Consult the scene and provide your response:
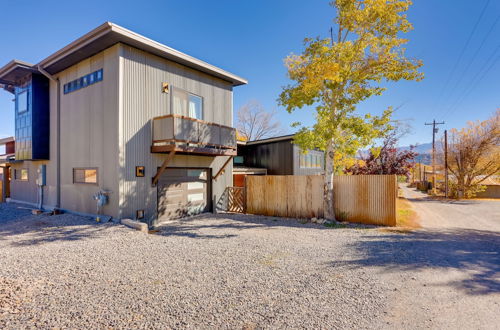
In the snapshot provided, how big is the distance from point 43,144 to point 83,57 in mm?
4900

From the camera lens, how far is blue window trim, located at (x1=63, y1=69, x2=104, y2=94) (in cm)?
926

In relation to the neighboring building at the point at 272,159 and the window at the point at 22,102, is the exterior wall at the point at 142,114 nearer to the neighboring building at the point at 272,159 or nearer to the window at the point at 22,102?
the neighboring building at the point at 272,159

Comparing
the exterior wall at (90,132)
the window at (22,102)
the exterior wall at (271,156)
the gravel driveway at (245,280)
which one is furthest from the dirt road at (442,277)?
the window at (22,102)

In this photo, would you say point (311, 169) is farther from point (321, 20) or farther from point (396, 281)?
point (396, 281)

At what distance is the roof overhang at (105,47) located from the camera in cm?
800

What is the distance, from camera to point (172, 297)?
3635 mm

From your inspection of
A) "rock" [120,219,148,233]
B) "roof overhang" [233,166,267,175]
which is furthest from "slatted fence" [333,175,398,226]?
"rock" [120,219,148,233]

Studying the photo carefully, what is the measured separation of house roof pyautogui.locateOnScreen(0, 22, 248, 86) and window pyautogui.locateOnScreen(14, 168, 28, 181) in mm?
4967

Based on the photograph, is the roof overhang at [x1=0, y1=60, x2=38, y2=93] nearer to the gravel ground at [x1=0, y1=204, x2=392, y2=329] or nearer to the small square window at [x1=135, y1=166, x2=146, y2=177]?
the small square window at [x1=135, y1=166, x2=146, y2=177]

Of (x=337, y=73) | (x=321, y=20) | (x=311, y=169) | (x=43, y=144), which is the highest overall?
(x=321, y=20)

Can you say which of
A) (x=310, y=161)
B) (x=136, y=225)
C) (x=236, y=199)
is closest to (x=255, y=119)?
(x=310, y=161)

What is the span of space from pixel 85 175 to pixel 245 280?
8601mm

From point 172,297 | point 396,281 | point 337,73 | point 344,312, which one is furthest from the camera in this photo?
point 337,73

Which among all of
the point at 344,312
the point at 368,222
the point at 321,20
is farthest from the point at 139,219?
the point at 321,20
